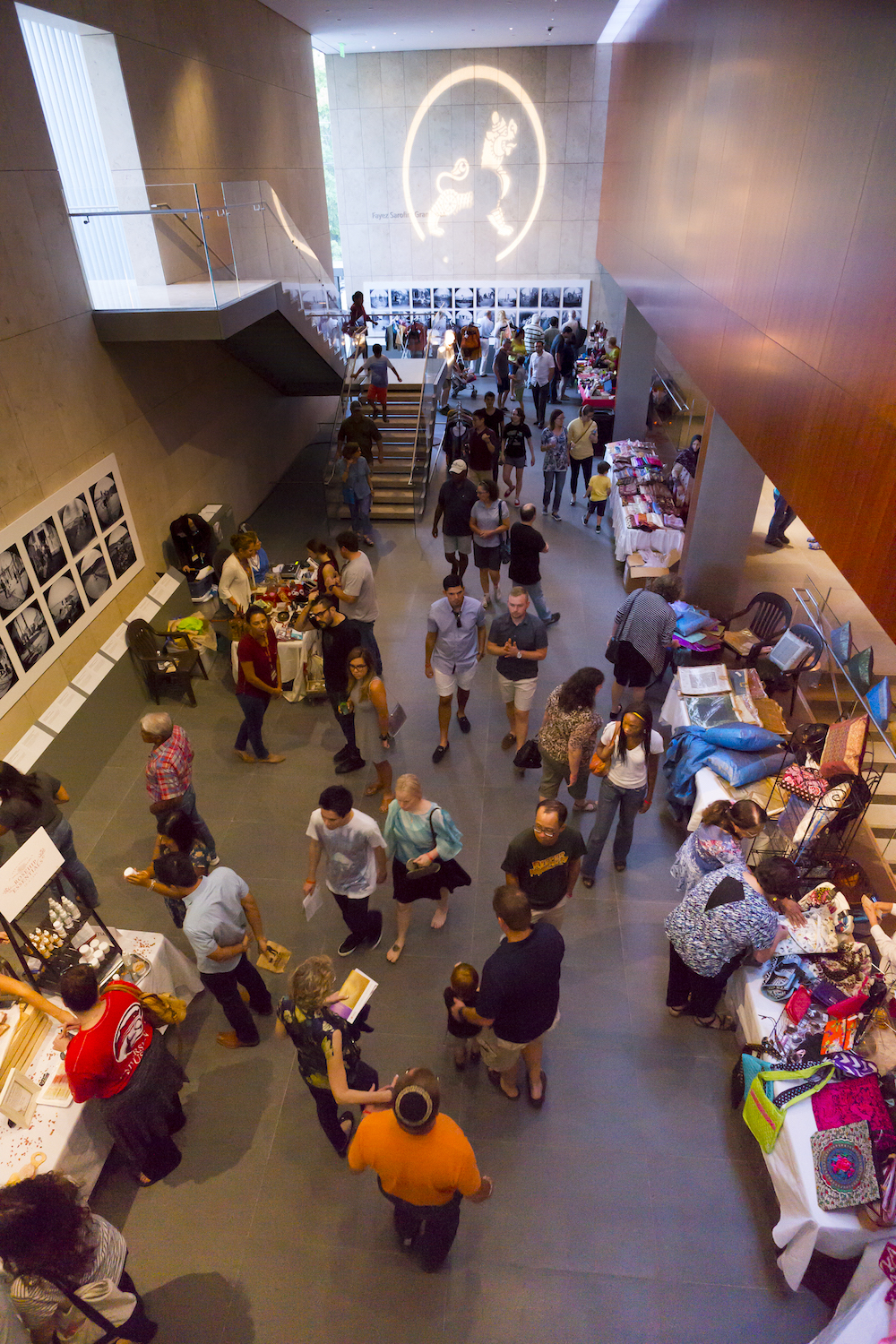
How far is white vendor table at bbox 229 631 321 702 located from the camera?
25.1 ft

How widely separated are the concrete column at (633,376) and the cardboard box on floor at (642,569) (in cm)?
546

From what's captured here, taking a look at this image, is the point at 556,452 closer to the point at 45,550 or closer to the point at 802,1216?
the point at 45,550

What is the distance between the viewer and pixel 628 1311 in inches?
135

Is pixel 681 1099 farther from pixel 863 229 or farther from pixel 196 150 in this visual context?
pixel 196 150

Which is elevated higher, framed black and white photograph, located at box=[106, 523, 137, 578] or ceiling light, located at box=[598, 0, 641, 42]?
ceiling light, located at box=[598, 0, 641, 42]

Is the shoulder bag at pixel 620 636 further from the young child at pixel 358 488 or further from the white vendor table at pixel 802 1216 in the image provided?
the young child at pixel 358 488

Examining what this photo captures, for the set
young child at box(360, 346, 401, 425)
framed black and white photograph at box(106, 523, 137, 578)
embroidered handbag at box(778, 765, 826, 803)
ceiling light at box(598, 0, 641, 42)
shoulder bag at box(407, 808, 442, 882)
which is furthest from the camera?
young child at box(360, 346, 401, 425)

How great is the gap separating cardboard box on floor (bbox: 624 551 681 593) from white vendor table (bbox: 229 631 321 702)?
407cm

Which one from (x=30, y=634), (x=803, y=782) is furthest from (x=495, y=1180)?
(x=30, y=634)

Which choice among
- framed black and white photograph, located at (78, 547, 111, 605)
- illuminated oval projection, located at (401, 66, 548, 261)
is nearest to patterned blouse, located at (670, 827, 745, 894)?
framed black and white photograph, located at (78, 547, 111, 605)

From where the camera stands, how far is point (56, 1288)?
2881mm

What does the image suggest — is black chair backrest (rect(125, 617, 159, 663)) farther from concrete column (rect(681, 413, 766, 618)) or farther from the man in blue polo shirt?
concrete column (rect(681, 413, 766, 618))

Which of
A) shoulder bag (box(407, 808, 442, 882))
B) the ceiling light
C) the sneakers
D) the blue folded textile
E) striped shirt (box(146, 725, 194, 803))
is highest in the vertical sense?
the ceiling light

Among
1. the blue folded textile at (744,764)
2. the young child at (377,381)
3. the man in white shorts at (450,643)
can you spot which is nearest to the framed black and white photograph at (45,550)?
the man in white shorts at (450,643)
